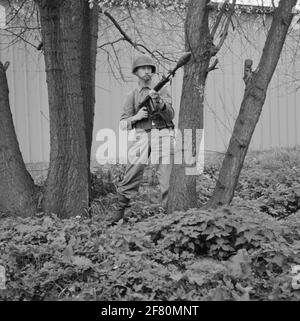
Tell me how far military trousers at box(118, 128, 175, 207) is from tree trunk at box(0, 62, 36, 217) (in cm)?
112

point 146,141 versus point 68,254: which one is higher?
point 146,141

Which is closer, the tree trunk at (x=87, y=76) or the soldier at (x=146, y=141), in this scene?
the soldier at (x=146, y=141)

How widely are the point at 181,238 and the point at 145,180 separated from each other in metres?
4.02

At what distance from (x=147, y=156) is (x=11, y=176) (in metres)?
1.62

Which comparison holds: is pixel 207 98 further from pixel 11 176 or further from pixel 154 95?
pixel 11 176

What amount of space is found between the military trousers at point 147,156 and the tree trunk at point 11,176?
1.12 m

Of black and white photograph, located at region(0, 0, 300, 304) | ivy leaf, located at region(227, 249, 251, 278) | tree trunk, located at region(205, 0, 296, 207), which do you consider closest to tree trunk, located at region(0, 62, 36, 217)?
black and white photograph, located at region(0, 0, 300, 304)

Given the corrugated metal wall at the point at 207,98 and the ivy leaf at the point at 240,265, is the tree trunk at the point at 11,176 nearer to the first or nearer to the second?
the ivy leaf at the point at 240,265

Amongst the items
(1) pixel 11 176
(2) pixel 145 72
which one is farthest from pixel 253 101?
(1) pixel 11 176

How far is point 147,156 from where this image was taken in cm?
650

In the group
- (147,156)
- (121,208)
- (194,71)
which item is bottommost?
(121,208)

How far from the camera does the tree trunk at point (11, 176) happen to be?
6617 mm

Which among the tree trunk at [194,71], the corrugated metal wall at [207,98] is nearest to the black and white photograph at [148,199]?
the tree trunk at [194,71]
